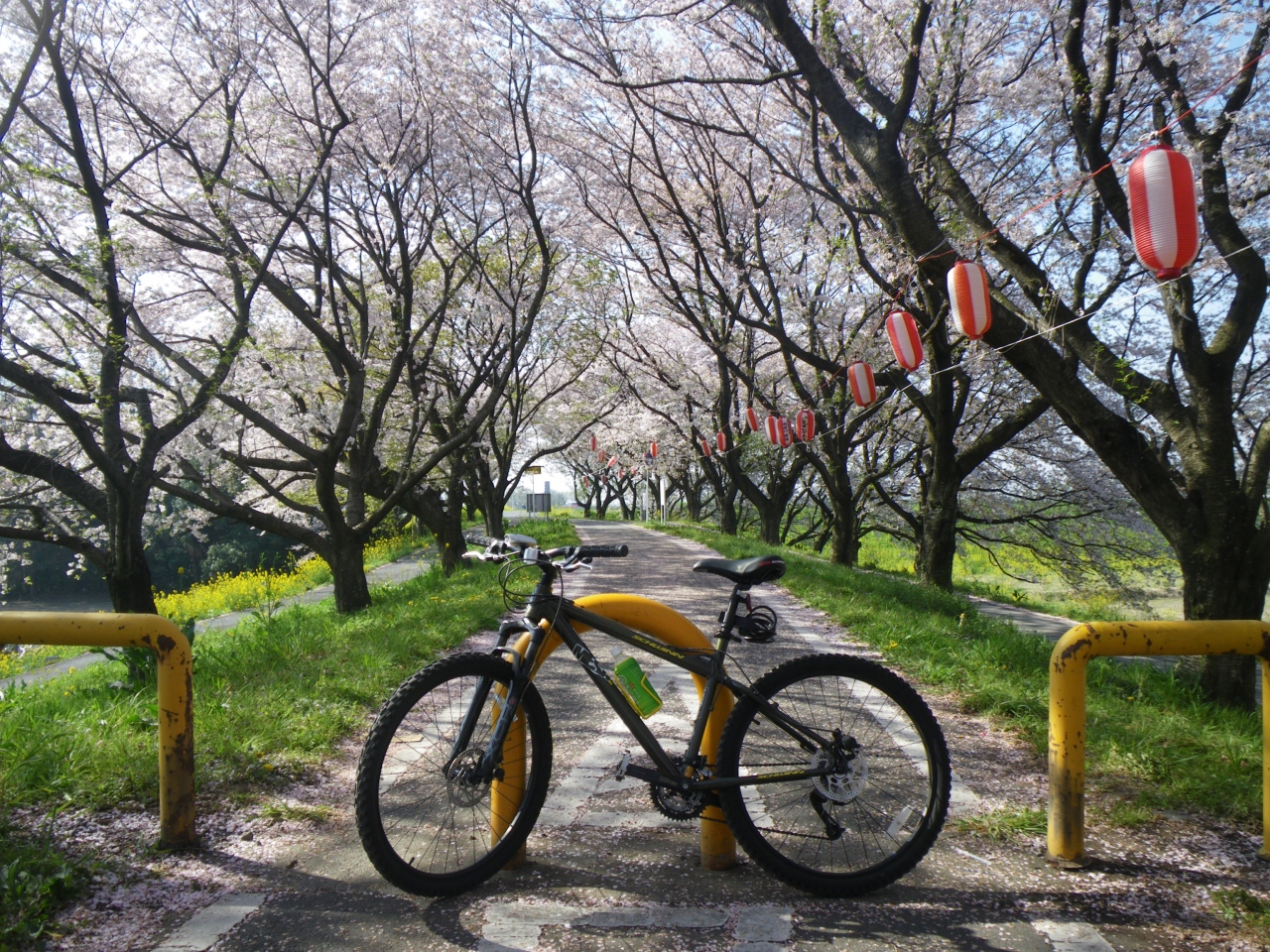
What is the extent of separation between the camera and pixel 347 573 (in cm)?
1007

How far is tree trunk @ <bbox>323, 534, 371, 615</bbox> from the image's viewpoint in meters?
10.0

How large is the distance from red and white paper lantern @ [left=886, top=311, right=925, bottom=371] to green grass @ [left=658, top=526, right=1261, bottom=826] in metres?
2.62

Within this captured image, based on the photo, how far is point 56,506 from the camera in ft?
38.0

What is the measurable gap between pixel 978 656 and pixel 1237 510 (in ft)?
6.22

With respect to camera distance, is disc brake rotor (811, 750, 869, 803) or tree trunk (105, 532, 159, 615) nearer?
disc brake rotor (811, 750, 869, 803)

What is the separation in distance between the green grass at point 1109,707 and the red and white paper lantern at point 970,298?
241cm

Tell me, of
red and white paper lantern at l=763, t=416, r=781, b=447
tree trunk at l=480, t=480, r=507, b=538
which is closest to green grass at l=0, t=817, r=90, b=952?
red and white paper lantern at l=763, t=416, r=781, b=447

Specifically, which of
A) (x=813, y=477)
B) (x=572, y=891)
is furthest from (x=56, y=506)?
(x=813, y=477)

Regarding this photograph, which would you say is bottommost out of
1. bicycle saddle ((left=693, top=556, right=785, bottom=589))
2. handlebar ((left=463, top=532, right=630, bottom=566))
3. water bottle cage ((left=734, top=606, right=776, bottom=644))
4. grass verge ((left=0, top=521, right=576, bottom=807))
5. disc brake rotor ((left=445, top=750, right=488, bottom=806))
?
grass verge ((left=0, top=521, right=576, bottom=807))

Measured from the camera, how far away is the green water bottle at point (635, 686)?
2.62 meters

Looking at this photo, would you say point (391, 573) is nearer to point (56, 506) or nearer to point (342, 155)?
point (56, 506)

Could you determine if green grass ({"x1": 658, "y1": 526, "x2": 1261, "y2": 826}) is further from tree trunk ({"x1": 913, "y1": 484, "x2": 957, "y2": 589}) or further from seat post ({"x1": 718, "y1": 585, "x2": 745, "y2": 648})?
tree trunk ({"x1": 913, "y1": 484, "x2": 957, "y2": 589})

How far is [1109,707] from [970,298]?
297 centimetres

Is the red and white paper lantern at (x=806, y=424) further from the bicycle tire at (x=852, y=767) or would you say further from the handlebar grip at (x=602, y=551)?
the handlebar grip at (x=602, y=551)
